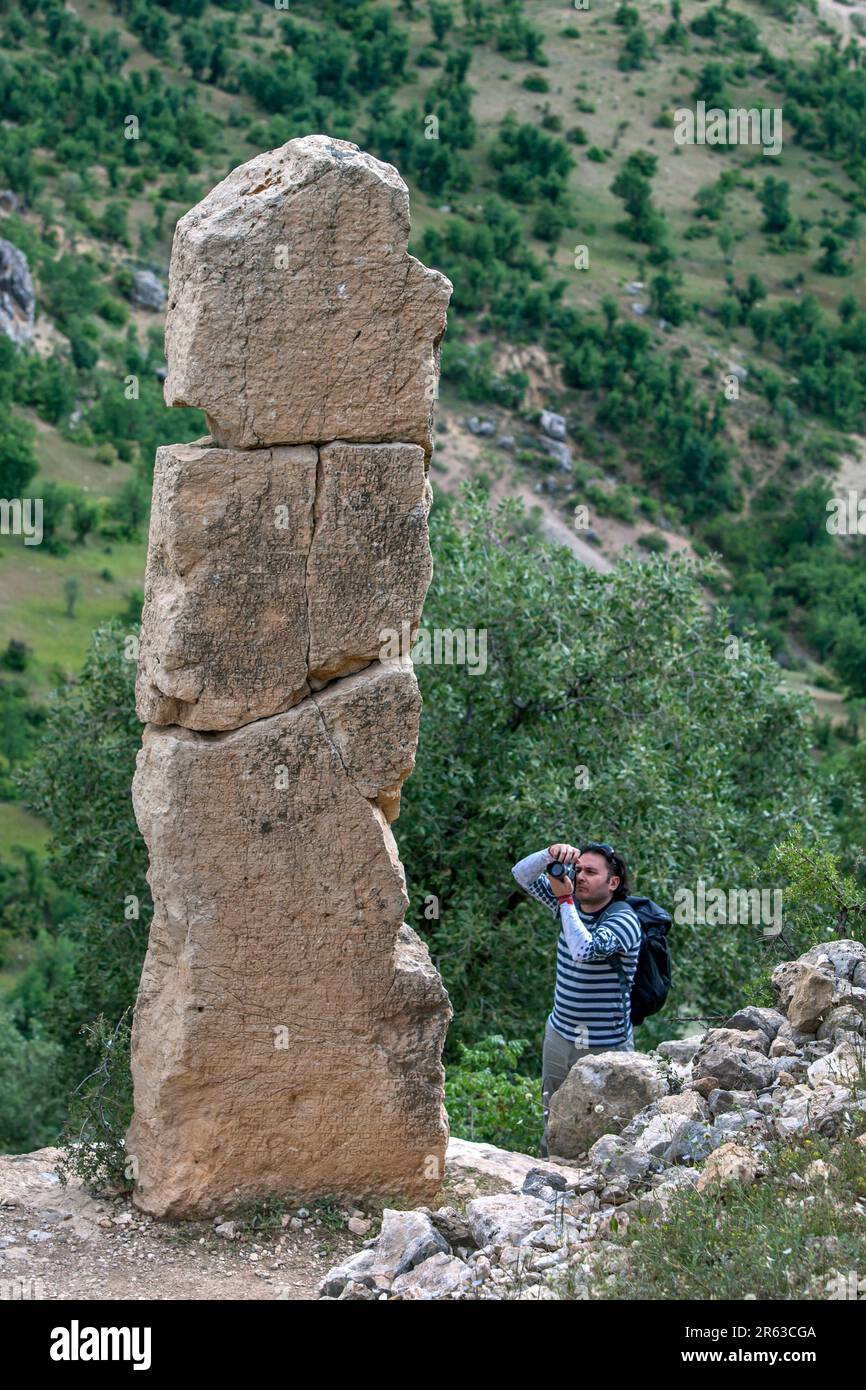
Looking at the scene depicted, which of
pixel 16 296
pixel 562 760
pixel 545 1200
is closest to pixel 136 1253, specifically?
pixel 545 1200

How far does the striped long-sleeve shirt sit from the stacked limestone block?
0.68 meters

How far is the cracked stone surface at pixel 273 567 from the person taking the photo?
6836 millimetres

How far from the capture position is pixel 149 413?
176 ft

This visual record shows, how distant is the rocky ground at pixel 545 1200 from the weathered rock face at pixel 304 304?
3.19 meters

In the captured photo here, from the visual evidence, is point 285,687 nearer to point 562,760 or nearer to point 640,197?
point 562,760

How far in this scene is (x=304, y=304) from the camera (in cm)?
678

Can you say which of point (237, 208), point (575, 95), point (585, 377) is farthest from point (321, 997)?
point (575, 95)

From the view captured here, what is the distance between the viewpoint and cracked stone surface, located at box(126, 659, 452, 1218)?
6.95m

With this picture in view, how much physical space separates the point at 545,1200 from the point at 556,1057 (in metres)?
1.26

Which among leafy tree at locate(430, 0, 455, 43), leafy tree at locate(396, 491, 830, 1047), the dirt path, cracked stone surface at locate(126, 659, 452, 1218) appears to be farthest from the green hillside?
the dirt path

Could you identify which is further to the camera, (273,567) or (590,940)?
(590,940)

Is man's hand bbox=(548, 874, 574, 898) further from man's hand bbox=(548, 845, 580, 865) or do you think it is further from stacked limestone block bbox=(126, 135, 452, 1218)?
stacked limestone block bbox=(126, 135, 452, 1218)
